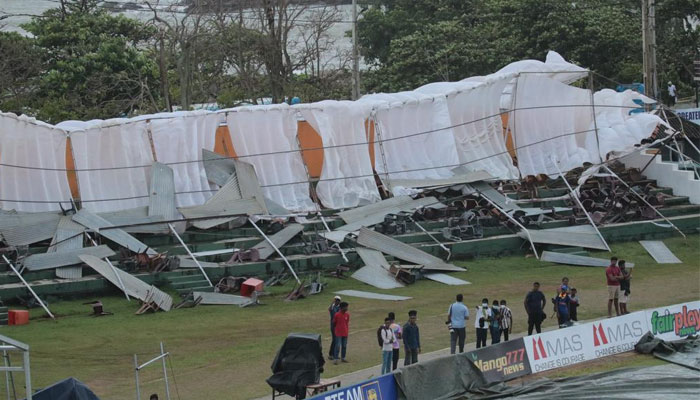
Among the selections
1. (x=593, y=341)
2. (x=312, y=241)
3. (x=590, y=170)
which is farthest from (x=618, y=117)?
(x=593, y=341)

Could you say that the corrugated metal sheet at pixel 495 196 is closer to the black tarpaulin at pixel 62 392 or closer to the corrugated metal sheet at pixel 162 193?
the corrugated metal sheet at pixel 162 193

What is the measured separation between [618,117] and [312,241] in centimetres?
1504

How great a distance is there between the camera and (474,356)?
19891 mm

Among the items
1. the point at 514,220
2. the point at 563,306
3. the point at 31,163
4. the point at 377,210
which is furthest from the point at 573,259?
the point at 31,163

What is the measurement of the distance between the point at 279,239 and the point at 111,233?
487 cm

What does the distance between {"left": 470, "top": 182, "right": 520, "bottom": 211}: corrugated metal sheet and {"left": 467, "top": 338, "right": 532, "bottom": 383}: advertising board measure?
615 inches

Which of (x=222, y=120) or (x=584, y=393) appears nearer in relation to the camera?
(x=584, y=393)

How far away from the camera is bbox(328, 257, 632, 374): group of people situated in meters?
21.0

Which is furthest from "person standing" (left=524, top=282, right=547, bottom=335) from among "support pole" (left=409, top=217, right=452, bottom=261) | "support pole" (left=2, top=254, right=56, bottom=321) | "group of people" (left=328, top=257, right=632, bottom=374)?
"support pole" (left=2, top=254, right=56, bottom=321)

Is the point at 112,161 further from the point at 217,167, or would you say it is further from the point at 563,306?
the point at 563,306

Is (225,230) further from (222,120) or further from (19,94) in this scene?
(19,94)

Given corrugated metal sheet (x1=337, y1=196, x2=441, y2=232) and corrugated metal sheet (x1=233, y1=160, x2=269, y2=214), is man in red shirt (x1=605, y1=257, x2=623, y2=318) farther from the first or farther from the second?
corrugated metal sheet (x1=233, y1=160, x2=269, y2=214)

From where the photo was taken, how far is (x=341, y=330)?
72.9ft

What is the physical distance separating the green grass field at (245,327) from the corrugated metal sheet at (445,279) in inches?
16.0
